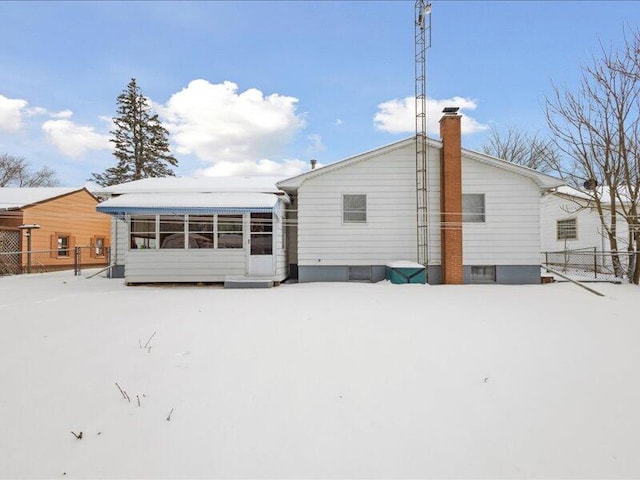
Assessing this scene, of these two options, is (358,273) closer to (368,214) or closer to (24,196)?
(368,214)

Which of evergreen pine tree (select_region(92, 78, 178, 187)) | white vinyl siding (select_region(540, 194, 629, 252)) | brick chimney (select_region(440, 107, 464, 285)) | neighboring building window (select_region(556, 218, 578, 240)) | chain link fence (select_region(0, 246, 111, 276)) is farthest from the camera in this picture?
evergreen pine tree (select_region(92, 78, 178, 187))

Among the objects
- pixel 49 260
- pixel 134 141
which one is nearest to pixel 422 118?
pixel 49 260

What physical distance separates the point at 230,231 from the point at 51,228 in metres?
14.7

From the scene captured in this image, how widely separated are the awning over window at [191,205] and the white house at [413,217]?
147cm

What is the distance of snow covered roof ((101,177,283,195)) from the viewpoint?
43.0 feet

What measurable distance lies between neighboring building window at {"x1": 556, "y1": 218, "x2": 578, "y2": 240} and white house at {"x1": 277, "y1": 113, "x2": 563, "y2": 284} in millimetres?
9428

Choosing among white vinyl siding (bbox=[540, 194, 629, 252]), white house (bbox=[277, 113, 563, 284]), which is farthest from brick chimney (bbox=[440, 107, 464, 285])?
white vinyl siding (bbox=[540, 194, 629, 252])

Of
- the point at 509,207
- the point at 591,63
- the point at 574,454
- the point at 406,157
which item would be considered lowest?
the point at 574,454

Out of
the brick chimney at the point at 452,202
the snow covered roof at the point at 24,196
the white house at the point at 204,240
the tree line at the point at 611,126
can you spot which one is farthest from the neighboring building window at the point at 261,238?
the snow covered roof at the point at 24,196

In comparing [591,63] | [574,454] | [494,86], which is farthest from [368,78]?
[574,454]

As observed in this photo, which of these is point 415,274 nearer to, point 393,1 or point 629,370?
point 629,370

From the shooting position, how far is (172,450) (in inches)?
95.0

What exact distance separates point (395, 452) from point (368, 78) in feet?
56.9

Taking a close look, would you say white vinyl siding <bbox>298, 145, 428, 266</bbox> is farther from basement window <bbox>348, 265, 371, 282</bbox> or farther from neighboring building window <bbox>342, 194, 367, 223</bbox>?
basement window <bbox>348, 265, 371, 282</bbox>
